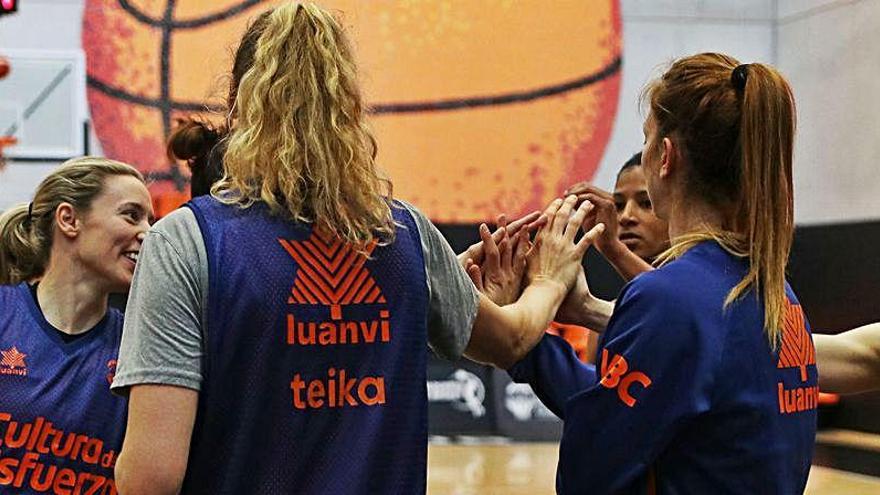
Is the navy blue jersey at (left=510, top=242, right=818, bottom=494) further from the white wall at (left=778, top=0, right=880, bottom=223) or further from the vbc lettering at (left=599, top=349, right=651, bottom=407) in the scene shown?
the white wall at (left=778, top=0, right=880, bottom=223)

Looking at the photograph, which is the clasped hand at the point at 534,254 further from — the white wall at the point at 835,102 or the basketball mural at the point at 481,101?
the basketball mural at the point at 481,101

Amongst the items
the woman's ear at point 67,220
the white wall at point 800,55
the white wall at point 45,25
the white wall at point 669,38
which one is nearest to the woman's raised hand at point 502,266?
the woman's ear at point 67,220

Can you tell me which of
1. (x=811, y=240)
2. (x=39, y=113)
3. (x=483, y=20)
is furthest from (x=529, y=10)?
(x=39, y=113)

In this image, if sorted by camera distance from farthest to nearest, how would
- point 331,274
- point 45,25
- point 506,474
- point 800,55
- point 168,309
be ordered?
point 800,55
point 45,25
point 506,474
point 331,274
point 168,309

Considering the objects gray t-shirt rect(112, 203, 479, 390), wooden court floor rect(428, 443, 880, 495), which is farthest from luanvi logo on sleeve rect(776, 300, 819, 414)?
wooden court floor rect(428, 443, 880, 495)

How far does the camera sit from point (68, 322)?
264 centimetres

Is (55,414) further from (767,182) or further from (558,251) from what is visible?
(767,182)

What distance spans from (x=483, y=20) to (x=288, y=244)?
973 centimetres

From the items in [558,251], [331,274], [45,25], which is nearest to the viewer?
[331,274]

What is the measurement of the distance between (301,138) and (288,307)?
241 mm

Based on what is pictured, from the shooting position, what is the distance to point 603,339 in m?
1.94

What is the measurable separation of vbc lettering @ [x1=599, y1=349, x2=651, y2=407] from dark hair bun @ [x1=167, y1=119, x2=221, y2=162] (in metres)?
0.96

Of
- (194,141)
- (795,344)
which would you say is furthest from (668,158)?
(194,141)

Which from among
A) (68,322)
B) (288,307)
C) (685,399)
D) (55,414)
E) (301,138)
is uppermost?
(301,138)
